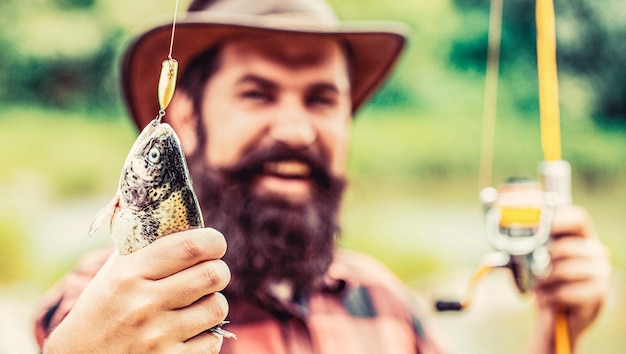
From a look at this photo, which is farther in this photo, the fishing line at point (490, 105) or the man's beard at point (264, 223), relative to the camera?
the fishing line at point (490, 105)

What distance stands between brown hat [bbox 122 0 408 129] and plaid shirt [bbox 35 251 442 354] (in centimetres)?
30

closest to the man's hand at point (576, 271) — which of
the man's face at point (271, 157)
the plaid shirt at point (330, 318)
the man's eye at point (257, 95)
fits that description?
the plaid shirt at point (330, 318)

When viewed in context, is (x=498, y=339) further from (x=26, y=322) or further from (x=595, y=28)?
(x=26, y=322)

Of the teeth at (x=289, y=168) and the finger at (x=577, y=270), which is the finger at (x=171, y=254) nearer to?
the teeth at (x=289, y=168)

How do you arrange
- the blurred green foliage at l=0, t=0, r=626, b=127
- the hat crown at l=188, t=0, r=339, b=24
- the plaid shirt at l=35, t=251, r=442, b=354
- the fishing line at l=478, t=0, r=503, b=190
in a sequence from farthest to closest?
the fishing line at l=478, t=0, r=503, b=190 → the blurred green foliage at l=0, t=0, r=626, b=127 → the hat crown at l=188, t=0, r=339, b=24 → the plaid shirt at l=35, t=251, r=442, b=354

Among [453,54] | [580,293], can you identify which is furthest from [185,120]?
[453,54]

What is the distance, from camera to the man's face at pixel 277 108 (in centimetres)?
106

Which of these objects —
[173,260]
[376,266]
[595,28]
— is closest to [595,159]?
[595,28]

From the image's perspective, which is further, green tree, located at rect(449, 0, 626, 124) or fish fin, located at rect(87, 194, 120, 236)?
green tree, located at rect(449, 0, 626, 124)

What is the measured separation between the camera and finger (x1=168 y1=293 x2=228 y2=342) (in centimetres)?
55

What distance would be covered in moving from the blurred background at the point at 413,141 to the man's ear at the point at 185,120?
2.83 feet

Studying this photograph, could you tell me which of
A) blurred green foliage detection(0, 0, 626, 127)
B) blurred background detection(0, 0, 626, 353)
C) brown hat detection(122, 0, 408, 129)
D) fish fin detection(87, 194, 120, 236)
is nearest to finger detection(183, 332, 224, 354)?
fish fin detection(87, 194, 120, 236)

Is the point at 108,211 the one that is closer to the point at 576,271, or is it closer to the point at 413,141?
the point at 576,271

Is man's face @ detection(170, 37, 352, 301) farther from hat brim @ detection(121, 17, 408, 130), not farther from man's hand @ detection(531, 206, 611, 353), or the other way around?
man's hand @ detection(531, 206, 611, 353)
